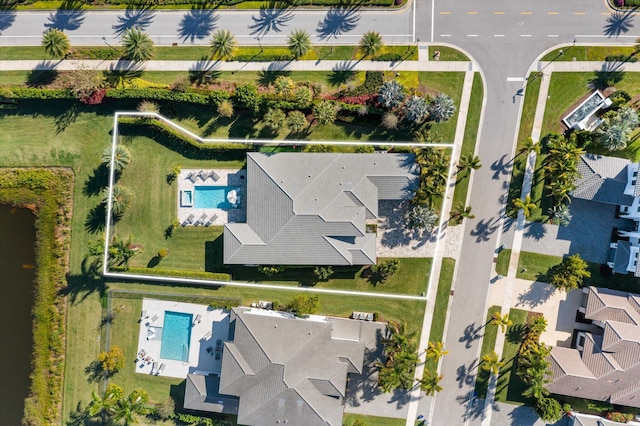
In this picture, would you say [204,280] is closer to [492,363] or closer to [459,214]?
[459,214]

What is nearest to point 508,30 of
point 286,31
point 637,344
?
point 286,31

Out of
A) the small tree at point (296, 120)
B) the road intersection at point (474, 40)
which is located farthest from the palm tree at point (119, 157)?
the small tree at point (296, 120)

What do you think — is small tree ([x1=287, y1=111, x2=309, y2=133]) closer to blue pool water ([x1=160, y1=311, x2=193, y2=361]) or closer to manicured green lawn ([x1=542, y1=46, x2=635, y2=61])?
blue pool water ([x1=160, y1=311, x2=193, y2=361])

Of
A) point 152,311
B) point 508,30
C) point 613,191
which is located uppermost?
point 508,30

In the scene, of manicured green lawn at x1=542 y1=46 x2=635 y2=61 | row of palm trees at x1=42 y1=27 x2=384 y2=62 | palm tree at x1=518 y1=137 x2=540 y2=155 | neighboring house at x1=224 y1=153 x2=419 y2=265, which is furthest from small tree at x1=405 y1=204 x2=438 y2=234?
manicured green lawn at x1=542 y1=46 x2=635 y2=61

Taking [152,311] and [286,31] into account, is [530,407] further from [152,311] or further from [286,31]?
[286,31]

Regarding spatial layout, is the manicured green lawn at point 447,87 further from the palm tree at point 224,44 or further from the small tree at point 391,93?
the palm tree at point 224,44

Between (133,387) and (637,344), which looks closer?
(637,344)

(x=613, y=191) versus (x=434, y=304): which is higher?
(x=613, y=191)
